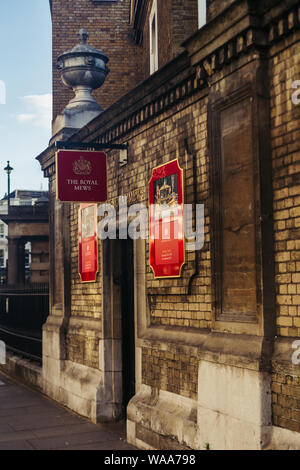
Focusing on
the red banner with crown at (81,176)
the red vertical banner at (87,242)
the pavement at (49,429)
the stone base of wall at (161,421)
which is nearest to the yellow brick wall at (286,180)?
the stone base of wall at (161,421)

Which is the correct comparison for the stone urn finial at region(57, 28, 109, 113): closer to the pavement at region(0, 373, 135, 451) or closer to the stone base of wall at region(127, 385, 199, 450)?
the pavement at region(0, 373, 135, 451)

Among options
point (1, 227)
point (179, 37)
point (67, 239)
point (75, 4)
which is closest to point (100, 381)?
point (67, 239)

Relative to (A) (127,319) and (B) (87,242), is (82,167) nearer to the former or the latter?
(B) (87,242)

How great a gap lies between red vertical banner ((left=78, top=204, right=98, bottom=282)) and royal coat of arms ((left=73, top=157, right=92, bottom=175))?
98 centimetres

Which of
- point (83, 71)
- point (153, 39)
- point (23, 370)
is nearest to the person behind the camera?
point (83, 71)

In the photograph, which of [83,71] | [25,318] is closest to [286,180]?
[83,71]

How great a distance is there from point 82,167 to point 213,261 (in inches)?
160

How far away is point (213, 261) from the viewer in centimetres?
787

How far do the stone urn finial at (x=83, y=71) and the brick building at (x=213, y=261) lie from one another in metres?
1.72

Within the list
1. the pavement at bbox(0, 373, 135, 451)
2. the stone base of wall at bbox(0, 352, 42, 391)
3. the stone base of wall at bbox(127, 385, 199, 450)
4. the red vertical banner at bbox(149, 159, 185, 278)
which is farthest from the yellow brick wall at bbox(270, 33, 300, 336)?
the stone base of wall at bbox(0, 352, 42, 391)

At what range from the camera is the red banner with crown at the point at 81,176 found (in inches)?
433
